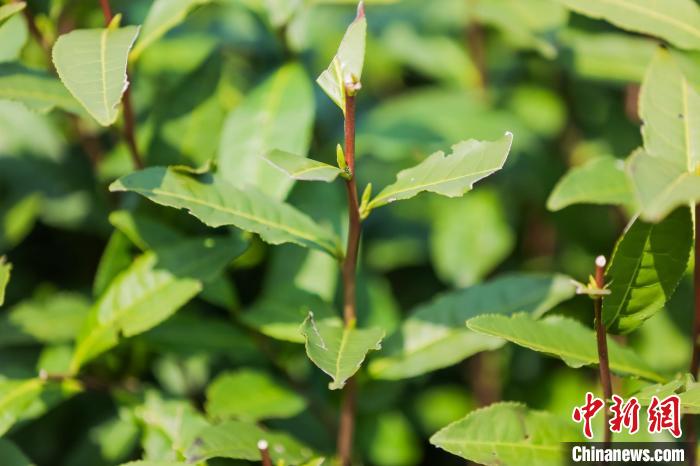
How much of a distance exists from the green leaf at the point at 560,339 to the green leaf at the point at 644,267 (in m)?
0.07

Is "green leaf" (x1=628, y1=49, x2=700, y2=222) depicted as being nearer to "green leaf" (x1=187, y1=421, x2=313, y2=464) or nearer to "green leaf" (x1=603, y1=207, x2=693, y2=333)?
"green leaf" (x1=603, y1=207, x2=693, y2=333)

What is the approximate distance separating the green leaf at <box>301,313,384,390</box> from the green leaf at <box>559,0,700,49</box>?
675 millimetres

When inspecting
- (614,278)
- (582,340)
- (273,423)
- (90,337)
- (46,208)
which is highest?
(614,278)

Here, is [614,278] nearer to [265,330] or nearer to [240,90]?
[265,330]

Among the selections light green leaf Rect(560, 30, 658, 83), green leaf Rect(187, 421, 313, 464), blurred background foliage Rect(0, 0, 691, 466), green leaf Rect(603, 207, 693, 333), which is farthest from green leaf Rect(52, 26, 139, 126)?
light green leaf Rect(560, 30, 658, 83)

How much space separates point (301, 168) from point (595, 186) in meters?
0.59

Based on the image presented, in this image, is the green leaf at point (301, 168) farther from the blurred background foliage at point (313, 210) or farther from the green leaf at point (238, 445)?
the green leaf at point (238, 445)

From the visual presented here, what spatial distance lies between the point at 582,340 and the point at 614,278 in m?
0.14

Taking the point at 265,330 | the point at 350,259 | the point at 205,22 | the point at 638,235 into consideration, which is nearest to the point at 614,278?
the point at 638,235

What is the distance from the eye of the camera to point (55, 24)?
166 centimetres

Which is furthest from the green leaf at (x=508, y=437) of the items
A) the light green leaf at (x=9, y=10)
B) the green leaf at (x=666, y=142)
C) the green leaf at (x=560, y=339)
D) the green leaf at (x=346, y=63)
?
the light green leaf at (x=9, y=10)

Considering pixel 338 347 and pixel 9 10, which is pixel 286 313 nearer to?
pixel 338 347

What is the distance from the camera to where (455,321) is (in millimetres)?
1513

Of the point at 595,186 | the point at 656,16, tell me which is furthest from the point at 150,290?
the point at 656,16
